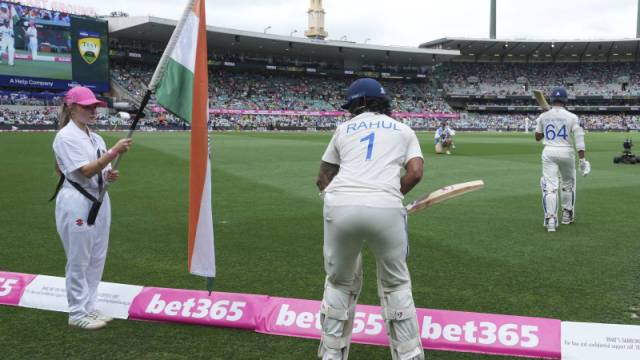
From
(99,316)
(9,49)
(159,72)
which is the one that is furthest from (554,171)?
(9,49)

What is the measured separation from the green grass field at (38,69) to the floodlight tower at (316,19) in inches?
1965

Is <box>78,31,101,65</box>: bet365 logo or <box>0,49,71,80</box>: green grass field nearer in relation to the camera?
<box>0,49,71,80</box>: green grass field

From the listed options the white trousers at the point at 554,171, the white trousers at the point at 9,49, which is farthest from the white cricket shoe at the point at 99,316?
the white trousers at the point at 9,49

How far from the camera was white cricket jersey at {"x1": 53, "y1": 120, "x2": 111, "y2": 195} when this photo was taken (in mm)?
4160

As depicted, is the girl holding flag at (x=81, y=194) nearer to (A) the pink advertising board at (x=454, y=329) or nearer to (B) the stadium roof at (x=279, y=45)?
(A) the pink advertising board at (x=454, y=329)

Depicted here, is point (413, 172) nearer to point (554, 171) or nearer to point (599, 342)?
point (599, 342)

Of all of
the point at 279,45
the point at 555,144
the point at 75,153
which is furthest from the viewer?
the point at 279,45

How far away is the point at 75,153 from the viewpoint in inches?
164

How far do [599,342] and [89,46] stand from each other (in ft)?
193

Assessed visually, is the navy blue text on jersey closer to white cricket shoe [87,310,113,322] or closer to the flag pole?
the flag pole

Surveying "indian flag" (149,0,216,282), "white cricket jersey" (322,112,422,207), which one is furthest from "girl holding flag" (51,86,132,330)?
"white cricket jersey" (322,112,422,207)

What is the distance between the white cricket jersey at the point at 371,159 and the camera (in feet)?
11.1

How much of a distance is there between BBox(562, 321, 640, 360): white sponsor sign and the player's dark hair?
7.33 ft

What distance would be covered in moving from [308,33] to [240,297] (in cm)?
9481
